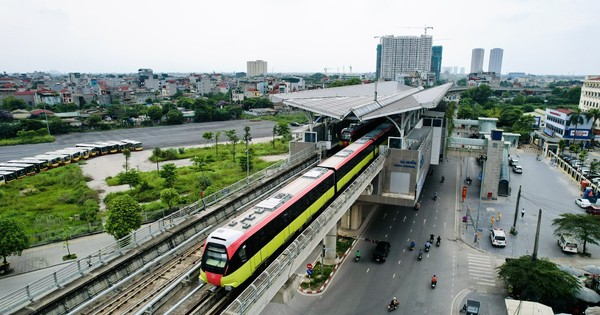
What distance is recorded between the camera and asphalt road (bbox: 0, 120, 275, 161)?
67125mm

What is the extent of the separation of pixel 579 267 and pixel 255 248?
25376 mm

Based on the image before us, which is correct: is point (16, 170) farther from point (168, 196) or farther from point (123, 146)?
point (168, 196)

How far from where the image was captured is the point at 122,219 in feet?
83.7

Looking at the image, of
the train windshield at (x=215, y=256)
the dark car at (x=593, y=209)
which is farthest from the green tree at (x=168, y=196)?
the dark car at (x=593, y=209)

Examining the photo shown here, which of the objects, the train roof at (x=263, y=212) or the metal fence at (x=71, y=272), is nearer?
the metal fence at (x=71, y=272)

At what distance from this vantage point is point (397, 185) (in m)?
33.5

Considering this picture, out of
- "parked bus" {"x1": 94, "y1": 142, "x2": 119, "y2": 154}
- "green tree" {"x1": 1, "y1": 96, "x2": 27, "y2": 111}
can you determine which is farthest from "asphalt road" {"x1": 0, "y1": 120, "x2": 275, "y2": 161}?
"green tree" {"x1": 1, "y1": 96, "x2": 27, "y2": 111}

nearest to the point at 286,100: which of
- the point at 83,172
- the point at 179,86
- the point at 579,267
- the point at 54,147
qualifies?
the point at 579,267

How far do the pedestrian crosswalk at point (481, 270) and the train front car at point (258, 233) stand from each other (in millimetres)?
13010

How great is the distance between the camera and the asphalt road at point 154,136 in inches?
2643

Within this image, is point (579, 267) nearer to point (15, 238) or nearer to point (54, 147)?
point (15, 238)

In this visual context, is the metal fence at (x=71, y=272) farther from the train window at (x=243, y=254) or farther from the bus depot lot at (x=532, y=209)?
the bus depot lot at (x=532, y=209)

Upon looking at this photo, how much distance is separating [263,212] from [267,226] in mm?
829

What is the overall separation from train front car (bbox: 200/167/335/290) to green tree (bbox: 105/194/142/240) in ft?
41.2
